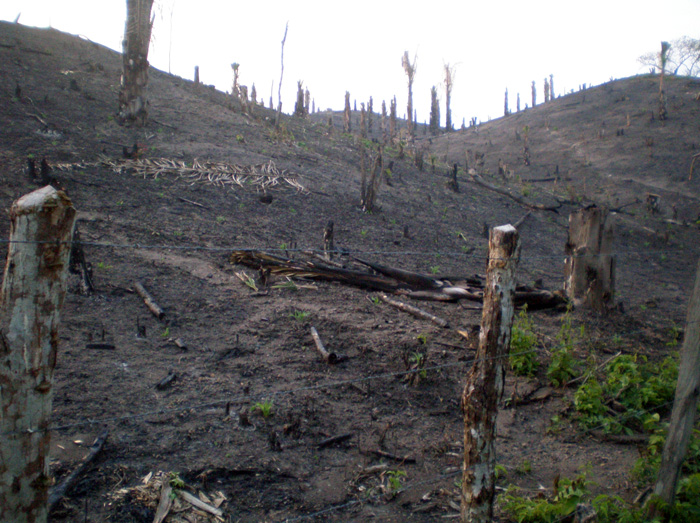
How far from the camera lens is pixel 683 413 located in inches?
119

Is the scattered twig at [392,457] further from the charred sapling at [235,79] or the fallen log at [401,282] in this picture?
the charred sapling at [235,79]

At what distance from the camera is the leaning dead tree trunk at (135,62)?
13.3 m

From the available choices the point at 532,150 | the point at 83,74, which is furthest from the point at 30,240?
the point at 532,150

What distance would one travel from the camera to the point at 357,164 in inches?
671

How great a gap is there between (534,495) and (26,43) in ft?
73.8

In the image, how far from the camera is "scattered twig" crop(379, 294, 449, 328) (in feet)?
21.3

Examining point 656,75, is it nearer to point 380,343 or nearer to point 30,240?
point 380,343

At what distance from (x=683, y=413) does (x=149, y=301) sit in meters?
5.60

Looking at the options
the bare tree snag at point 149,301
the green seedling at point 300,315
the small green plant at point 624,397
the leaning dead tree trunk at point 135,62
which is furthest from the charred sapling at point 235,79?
the small green plant at point 624,397

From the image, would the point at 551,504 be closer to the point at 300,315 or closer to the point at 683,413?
the point at 683,413

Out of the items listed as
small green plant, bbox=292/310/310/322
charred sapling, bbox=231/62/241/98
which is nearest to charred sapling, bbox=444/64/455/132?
charred sapling, bbox=231/62/241/98

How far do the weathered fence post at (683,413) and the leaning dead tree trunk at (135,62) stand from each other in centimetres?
1425

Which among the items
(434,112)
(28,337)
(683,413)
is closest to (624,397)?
(683,413)

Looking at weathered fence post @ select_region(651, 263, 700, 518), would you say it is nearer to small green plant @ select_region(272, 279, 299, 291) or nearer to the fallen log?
the fallen log
